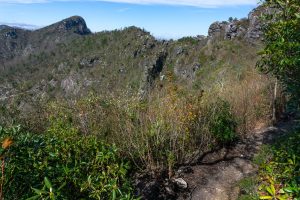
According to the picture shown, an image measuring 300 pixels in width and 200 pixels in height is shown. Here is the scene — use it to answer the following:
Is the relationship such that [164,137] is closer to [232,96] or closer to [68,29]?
[232,96]

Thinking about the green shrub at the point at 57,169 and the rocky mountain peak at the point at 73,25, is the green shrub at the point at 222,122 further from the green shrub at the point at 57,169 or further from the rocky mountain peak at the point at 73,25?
the rocky mountain peak at the point at 73,25

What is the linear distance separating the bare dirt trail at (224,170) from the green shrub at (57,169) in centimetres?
258

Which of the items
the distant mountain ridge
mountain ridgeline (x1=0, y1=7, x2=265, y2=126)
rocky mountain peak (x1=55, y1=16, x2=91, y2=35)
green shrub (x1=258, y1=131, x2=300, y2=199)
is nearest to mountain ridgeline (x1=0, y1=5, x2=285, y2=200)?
green shrub (x1=258, y1=131, x2=300, y2=199)

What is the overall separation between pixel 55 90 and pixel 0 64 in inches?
2509

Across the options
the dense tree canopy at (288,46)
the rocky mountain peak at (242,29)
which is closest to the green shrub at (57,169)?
the dense tree canopy at (288,46)

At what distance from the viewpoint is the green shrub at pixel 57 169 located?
9.60ft

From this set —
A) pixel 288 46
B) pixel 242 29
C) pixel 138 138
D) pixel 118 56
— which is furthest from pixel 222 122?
pixel 118 56

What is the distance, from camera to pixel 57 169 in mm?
3260

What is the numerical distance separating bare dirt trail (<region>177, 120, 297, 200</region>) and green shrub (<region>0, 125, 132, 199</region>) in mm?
2577

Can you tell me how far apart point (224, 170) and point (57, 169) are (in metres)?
4.51

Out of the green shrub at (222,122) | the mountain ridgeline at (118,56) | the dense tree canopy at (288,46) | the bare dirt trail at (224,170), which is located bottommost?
the mountain ridgeline at (118,56)

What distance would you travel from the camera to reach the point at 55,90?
10744 cm

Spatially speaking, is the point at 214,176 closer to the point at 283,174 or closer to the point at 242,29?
the point at 283,174

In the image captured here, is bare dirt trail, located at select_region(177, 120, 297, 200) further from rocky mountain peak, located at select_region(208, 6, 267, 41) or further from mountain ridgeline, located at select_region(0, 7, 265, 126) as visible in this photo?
rocky mountain peak, located at select_region(208, 6, 267, 41)
